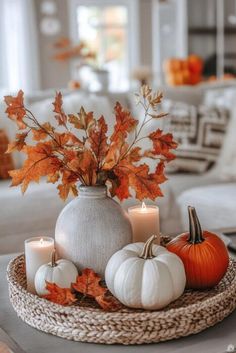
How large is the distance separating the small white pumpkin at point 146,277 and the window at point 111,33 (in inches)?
222

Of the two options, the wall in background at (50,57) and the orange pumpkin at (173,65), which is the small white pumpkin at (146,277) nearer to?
the orange pumpkin at (173,65)

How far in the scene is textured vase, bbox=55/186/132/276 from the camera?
134 centimetres

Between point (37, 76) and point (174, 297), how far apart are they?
5.45 meters

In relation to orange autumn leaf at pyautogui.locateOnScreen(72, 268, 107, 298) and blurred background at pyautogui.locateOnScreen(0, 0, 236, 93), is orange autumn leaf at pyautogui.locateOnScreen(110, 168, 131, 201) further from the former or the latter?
blurred background at pyautogui.locateOnScreen(0, 0, 236, 93)

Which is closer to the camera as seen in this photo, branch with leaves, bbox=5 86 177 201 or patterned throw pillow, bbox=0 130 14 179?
branch with leaves, bbox=5 86 177 201

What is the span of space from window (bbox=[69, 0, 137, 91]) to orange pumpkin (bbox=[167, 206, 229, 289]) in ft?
18.1

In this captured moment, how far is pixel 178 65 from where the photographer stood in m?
4.24

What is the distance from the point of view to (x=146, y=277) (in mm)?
1217

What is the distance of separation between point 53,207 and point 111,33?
4681 millimetres

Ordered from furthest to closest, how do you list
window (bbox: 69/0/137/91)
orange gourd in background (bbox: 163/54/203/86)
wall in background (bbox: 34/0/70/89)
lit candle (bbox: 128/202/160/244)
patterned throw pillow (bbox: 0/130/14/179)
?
window (bbox: 69/0/137/91)
wall in background (bbox: 34/0/70/89)
orange gourd in background (bbox: 163/54/203/86)
patterned throw pillow (bbox: 0/130/14/179)
lit candle (bbox: 128/202/160/244)

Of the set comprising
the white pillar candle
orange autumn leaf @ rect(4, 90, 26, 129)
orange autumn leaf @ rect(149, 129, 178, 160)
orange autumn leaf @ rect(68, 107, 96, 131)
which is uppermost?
orange autumn leaf @ rect(4, 90, 26, 129)

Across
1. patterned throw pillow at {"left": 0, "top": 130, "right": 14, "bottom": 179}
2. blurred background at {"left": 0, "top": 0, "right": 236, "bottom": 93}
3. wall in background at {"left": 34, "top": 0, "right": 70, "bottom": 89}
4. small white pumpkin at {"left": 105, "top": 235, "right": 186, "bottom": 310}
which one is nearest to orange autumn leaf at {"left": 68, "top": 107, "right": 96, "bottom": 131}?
small white pumpkin at {"left": 105, "top": 235, "right": 186, "bottom": 310}

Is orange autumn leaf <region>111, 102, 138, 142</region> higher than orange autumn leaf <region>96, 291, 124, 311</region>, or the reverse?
orange autumn leaf <region>111, 102, 138, 142</region>

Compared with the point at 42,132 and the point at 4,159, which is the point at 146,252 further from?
the point at 4,159
